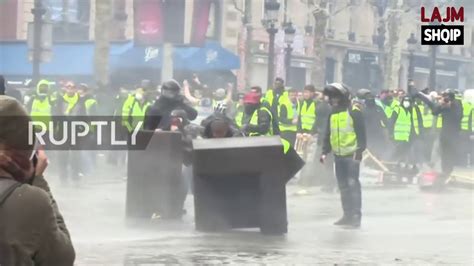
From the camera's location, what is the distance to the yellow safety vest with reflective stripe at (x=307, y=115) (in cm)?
1791

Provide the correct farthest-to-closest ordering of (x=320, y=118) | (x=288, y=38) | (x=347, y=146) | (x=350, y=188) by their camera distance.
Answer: (x=288, y=38), (x=320, y=118), (x=347, y=146), (x=350, y=188)

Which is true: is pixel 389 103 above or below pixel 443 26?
below

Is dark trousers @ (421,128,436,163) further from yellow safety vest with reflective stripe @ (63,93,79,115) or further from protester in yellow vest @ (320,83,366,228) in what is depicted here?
protester in yellow vest @ (320,83,366,228)

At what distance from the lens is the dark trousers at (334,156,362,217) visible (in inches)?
468

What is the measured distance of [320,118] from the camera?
56.3 feet

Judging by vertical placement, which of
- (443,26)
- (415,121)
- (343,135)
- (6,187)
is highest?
(443,26)

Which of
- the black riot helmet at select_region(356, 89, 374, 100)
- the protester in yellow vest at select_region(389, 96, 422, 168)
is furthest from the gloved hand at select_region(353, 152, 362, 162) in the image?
the protester in yellow vest at select_region(389, 96, 422, 168)

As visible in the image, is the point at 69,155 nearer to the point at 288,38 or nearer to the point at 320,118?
the point at 320,118

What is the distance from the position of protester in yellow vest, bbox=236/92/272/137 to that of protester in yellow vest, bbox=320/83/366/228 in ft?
3.37

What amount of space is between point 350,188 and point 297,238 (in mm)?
1401

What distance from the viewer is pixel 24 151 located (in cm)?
361

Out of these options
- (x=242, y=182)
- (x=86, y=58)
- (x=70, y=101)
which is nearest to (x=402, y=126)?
(x=70, y=101)

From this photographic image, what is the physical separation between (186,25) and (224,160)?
20289mm

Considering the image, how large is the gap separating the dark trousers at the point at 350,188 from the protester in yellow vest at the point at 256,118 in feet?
3.98
